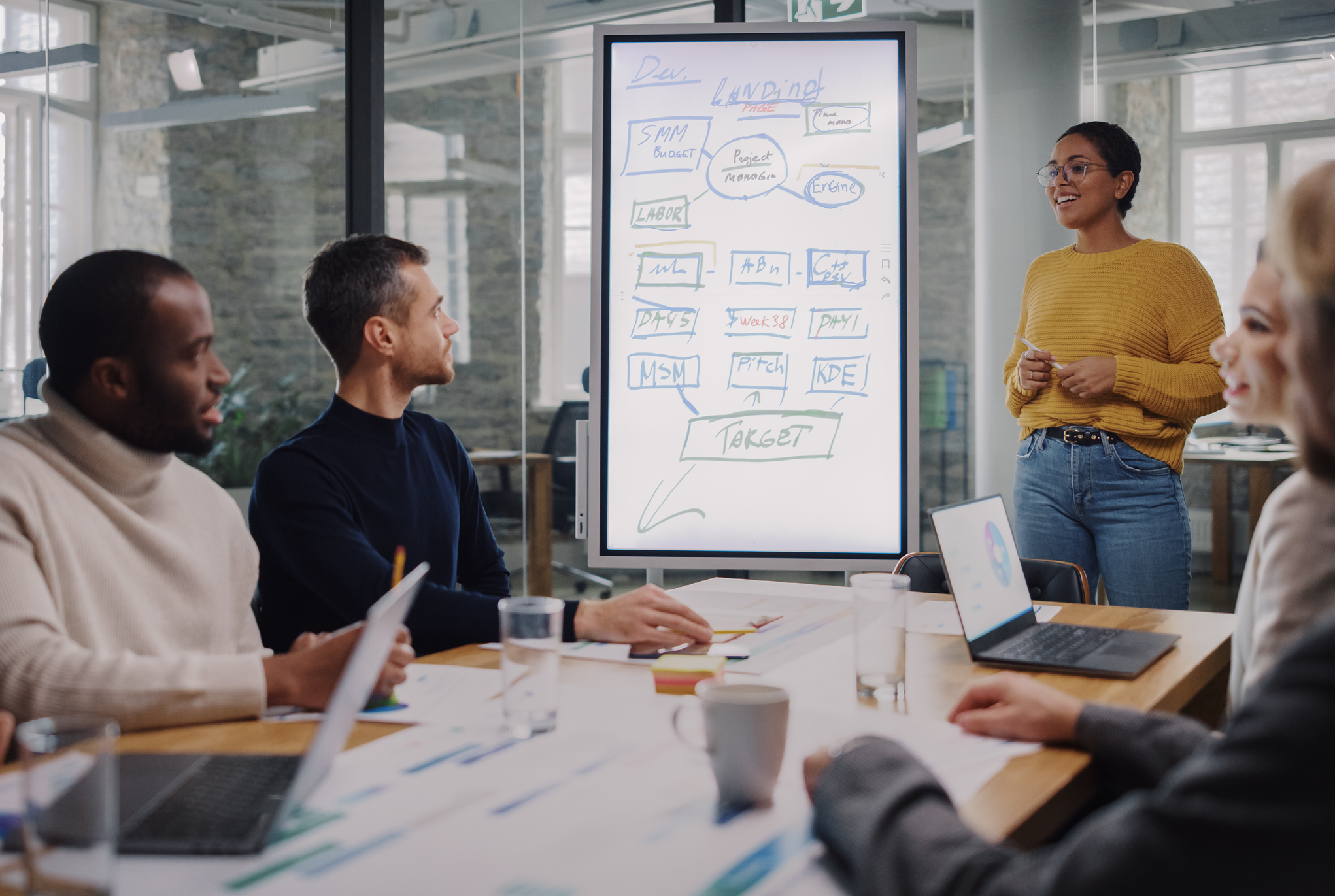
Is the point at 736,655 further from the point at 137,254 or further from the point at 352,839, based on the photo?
the point at 137,254

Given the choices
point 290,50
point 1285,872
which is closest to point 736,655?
point 1285,872

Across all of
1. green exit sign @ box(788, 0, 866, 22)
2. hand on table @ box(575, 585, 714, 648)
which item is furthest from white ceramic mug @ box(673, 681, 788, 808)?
green exit sign @ box(788, 0, 866, 22)

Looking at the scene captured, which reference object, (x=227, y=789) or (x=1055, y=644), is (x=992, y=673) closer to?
(x=1055, y=644)

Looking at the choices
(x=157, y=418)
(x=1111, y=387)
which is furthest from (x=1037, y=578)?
(x=157, y=418)

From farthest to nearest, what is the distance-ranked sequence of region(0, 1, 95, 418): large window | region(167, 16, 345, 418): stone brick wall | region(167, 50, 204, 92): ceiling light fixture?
region(167, 16, 345, 418): stone brick wall → region(167, 50, 204, 92): ceiling light fixture → region(0, 1, 95, 418): large window

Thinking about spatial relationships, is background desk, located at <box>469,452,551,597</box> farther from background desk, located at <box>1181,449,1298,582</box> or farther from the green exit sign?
background desk, located at <box>1181,449,1298,582</box>

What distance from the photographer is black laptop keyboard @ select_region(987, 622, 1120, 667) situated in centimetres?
144

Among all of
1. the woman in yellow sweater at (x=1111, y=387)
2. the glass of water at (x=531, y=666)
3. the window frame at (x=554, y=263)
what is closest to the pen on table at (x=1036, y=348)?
the woman in yellow sweater at (x=1111, y=387)

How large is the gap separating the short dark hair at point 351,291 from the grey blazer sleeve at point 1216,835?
1.55 metres

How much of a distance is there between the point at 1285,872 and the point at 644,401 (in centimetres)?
165

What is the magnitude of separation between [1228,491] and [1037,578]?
7.37 feet

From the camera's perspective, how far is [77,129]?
12.6 feet

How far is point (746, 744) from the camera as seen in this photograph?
882 mm

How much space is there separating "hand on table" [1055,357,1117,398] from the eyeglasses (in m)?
0.49
